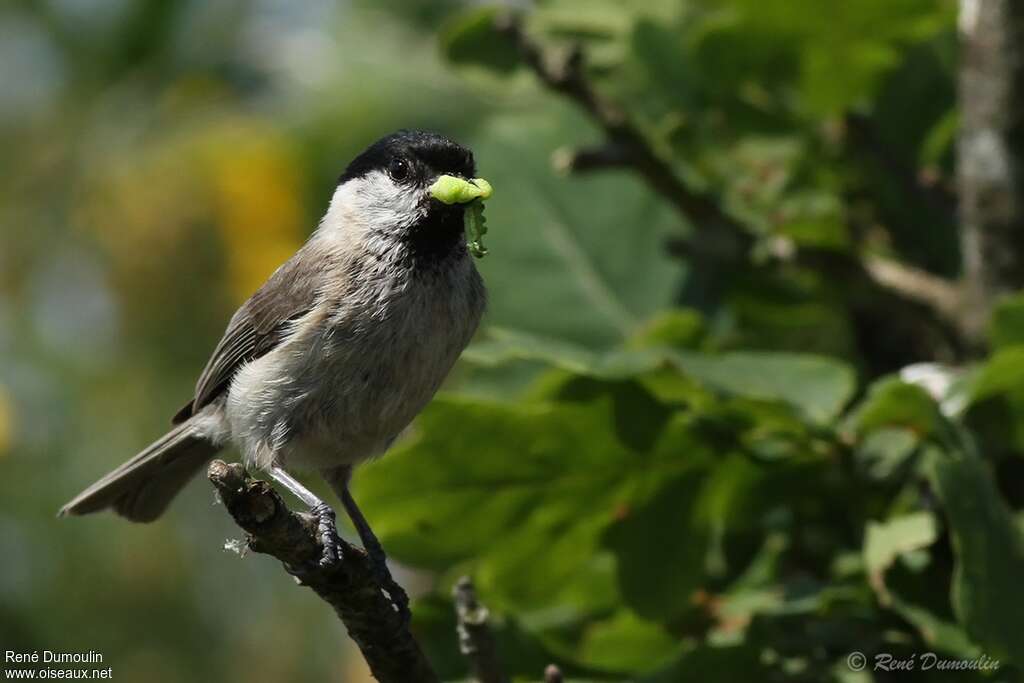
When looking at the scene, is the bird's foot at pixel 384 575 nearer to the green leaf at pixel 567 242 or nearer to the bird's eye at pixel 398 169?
the green leaf at pixel 567 242

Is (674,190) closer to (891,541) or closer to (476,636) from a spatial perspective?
(891,541)

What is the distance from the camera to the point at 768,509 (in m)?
2.95

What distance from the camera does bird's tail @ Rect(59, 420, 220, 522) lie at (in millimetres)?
3588

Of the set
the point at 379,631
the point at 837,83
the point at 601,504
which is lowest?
the point at 379,631

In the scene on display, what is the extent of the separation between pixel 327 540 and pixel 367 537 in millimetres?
801

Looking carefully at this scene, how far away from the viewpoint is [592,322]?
342 cm

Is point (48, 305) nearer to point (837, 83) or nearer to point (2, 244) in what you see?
point (2, 244)

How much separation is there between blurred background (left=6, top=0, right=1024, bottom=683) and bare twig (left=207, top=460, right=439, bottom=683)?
0.51 meters

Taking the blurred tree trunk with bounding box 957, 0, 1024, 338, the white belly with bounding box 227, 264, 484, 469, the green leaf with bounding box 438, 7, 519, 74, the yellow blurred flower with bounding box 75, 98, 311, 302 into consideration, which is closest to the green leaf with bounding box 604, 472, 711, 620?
the white belly with bounding box 227, 264, 484, 469

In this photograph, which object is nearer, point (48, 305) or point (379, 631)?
point (379, 631)

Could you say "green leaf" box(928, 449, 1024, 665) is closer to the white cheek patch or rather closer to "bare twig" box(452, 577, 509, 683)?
"bare twig" box(452, 577, 509, 683)

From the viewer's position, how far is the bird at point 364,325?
300 centimetres

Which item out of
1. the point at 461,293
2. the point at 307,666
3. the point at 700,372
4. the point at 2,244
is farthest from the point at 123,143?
the point at 700,372

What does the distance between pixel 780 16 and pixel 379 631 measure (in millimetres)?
1827
